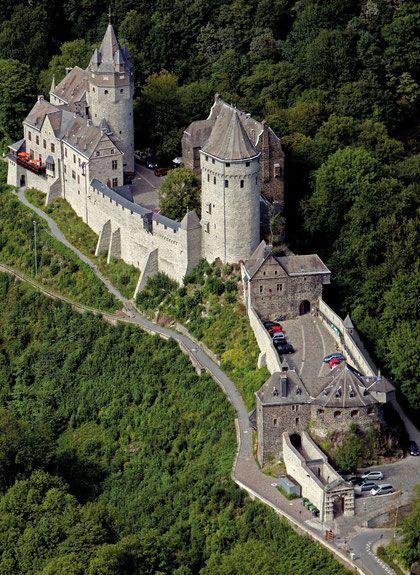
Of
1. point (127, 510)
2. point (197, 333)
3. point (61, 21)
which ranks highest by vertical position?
point (61, 21)

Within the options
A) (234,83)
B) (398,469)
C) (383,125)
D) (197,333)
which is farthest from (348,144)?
(398,469)

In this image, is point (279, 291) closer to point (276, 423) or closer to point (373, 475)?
point (276, 423)

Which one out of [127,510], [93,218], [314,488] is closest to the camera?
[314,488]

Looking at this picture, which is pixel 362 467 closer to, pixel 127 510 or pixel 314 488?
pixel 314 488

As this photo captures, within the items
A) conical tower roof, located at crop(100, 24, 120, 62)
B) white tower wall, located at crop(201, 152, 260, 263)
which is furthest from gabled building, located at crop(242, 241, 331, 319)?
conical tower roof, located at crop(100, 24, 120, 62)

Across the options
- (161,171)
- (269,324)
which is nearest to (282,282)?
(269,324)

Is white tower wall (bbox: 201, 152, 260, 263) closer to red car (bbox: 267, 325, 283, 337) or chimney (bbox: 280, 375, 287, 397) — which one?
red car (bbox: 267, 325, 283, 337)
